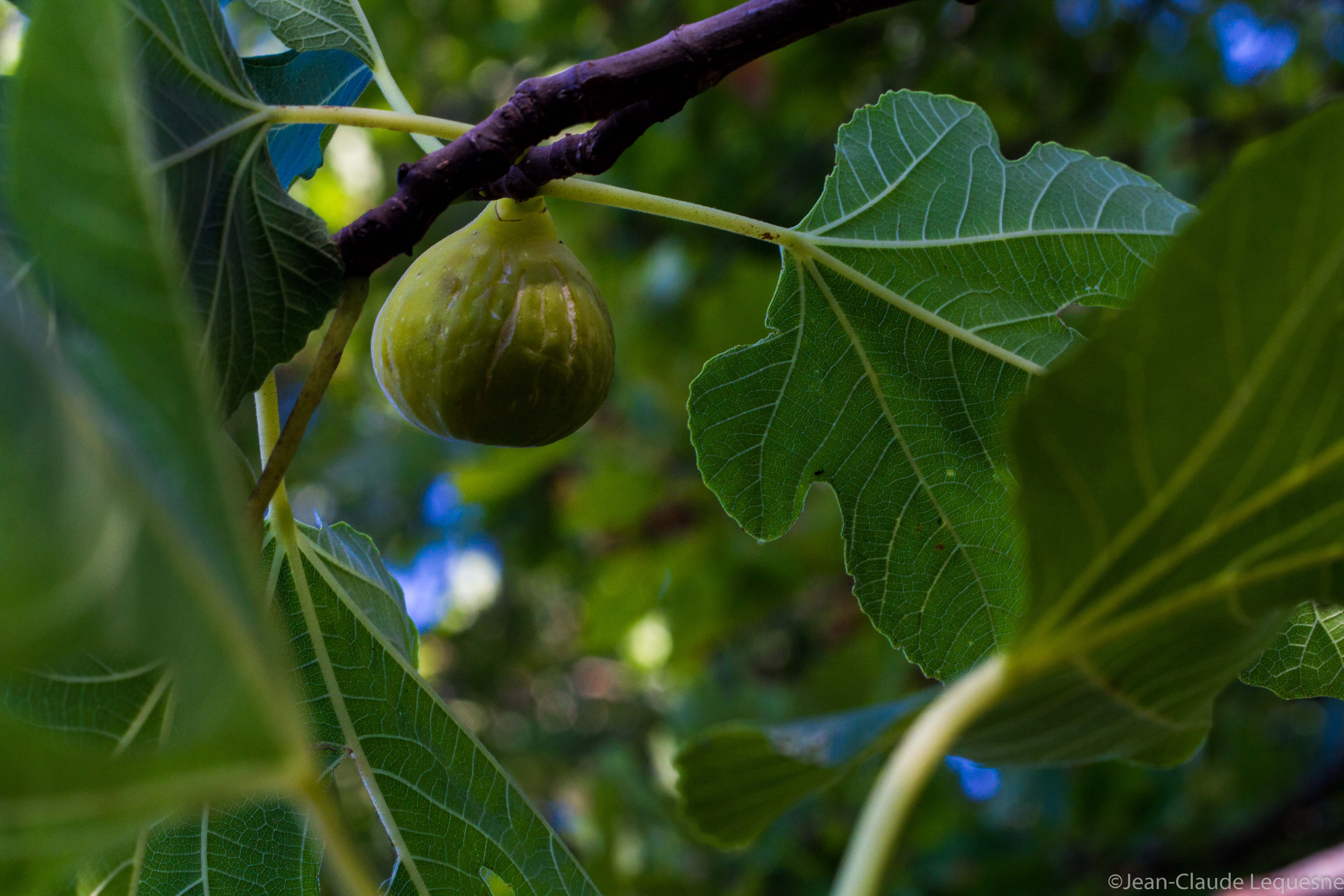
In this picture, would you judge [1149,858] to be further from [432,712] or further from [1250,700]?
[432,712]

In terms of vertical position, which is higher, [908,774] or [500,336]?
[500,336]

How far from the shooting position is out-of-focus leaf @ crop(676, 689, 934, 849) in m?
0.50

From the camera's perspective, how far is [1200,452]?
0.40 m

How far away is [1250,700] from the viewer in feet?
9.04

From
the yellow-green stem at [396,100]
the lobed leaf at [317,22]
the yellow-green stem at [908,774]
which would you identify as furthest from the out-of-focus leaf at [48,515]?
the lobed leaf at [317,22]

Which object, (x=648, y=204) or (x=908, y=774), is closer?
(x=908, y=774)

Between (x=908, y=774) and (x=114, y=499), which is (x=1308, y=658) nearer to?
(x=908, y=774)

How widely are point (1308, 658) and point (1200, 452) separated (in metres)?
0.47

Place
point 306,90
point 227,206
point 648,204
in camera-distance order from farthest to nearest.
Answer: point 306,90 < point 648,204 < point 227,206

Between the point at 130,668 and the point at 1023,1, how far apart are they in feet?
7.13

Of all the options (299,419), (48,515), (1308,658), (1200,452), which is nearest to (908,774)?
(1200,452)

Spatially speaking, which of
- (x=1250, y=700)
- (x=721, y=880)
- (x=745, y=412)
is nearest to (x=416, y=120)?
(x=745, y=412)

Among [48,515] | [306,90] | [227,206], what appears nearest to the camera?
[48,515]

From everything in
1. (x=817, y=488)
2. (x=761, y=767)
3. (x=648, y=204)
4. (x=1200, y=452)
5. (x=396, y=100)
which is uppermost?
(x=396, y=100)
